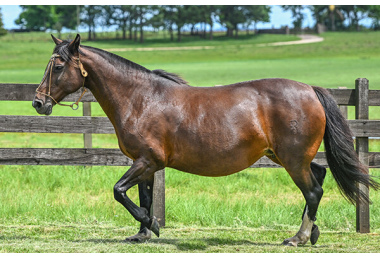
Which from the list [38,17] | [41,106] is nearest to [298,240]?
[41,106]

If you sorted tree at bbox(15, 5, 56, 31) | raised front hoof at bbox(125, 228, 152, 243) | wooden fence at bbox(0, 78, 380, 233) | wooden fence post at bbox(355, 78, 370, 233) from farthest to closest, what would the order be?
tree at bbox(15, 5, 56, 31) → wooden fence at bbox(0, 78, 380, 233) → wooden fence post at bbox(355, 78, 370, 233) → raised front hoof at bbox(125, 228, 152, 243)

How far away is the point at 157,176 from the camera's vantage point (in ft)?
22.4

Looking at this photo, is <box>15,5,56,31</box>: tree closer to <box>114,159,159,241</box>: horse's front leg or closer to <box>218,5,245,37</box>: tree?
<box>218,5,245,37</box>: tree

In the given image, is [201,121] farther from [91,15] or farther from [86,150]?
[91,15]

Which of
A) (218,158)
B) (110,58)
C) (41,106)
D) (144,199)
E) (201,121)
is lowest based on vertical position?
(144,199)

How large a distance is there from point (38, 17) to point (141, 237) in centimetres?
11835

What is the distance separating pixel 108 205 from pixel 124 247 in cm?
189

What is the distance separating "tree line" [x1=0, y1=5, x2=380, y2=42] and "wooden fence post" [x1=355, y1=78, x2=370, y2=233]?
88.1 meters

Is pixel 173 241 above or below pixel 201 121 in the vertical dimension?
below

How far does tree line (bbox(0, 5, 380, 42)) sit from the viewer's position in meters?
96.4

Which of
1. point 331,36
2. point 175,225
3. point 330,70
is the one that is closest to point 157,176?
point 175,225

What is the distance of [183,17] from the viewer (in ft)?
320

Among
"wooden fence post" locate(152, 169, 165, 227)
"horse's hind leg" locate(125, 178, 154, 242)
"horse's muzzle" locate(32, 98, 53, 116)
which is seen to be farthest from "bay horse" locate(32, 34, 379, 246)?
"wooden fence post" locate(152, 169, 165, 227)

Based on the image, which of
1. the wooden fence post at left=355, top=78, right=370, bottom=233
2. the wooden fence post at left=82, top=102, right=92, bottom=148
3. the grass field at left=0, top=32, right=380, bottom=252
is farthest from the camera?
the wooden fence post at left=82, top=102, right=92, bottom=148
